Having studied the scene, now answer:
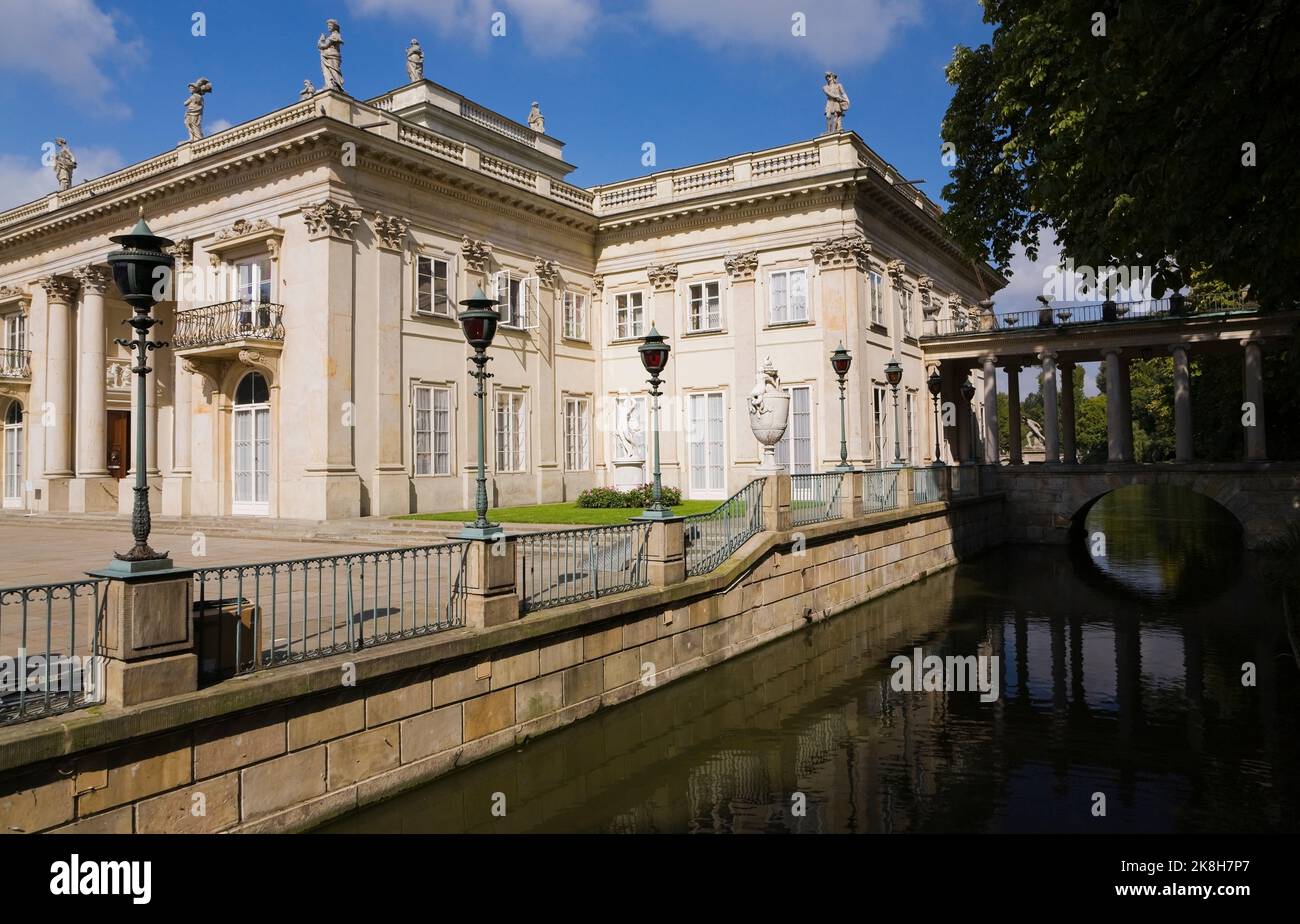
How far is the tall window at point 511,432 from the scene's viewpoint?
2430 centimetres

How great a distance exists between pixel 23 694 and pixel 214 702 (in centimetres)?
111

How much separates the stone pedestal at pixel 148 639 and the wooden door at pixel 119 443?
81.3 ft

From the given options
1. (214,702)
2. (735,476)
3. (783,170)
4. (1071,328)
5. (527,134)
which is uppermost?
(527,134)

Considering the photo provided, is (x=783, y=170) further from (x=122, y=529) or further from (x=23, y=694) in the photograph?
(x=23, y=694)

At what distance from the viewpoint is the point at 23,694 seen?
17.2 ft

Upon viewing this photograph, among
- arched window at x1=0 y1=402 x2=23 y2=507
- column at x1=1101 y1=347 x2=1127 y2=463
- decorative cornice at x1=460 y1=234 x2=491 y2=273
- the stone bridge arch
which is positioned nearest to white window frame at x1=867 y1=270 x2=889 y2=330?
the stone bridge arch

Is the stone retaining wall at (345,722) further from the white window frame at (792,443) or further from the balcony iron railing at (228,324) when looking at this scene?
the balcony iron railing at (228,324)

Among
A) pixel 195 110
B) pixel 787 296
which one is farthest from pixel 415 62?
pixel 787 296

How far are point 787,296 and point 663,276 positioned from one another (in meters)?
4.15

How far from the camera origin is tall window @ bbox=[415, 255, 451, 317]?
21922 mm

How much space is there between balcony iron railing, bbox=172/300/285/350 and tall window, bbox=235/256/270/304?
12.7 inches

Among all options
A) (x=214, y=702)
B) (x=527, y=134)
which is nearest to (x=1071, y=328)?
(x=527, y=134)

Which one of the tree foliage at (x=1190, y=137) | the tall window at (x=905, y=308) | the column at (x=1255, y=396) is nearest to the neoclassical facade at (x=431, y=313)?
the tall window at (x=905, y=308)
